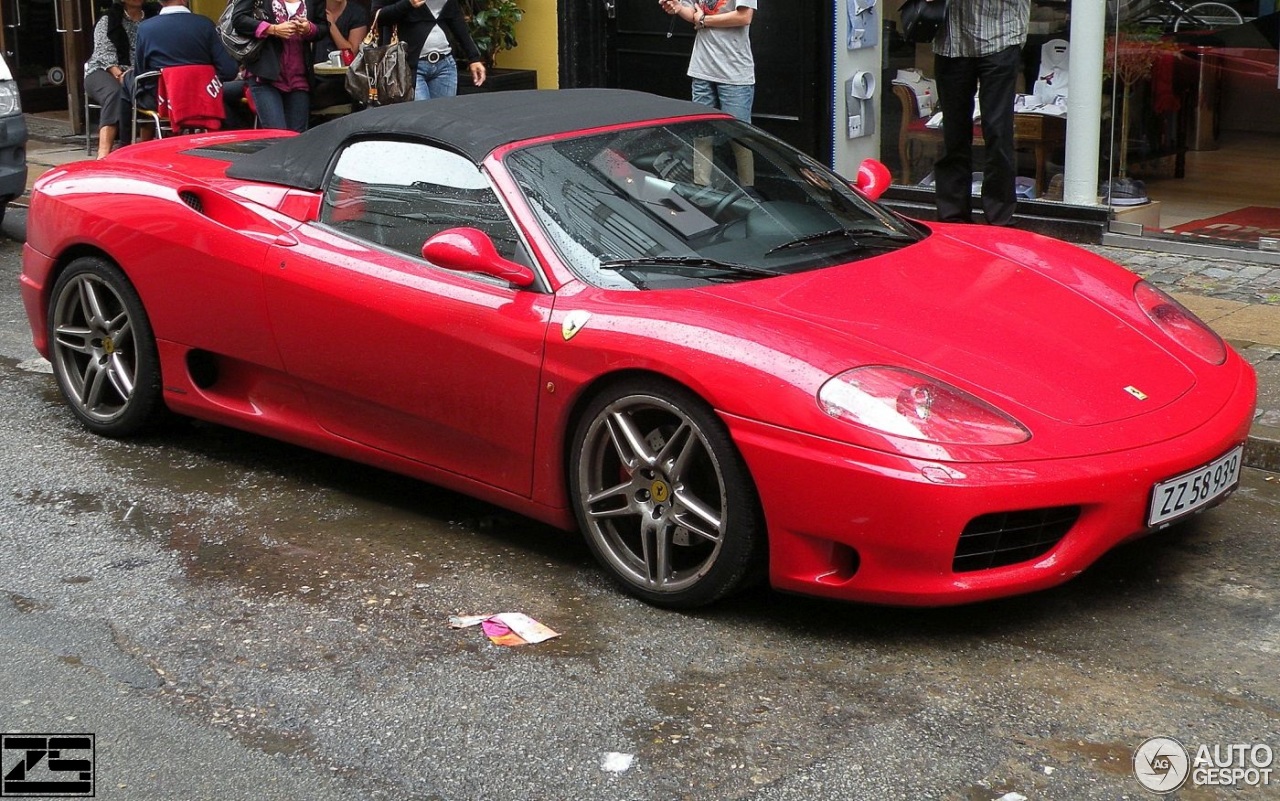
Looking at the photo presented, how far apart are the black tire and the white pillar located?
5.85 m

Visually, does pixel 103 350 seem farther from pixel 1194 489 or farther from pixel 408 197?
pixel 1194 489

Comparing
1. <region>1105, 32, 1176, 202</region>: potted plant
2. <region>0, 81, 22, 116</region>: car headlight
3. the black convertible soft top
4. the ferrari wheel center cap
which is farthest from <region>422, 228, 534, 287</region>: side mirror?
<region>0, 81, 22, 116</region>: car headlight

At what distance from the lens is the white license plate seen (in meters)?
4.18

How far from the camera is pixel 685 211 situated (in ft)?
16.2

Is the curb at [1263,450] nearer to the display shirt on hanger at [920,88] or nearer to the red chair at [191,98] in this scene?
the display shirt on hanger at [920,88]

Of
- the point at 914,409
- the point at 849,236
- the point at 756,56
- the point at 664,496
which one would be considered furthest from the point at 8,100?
the point at 914,409

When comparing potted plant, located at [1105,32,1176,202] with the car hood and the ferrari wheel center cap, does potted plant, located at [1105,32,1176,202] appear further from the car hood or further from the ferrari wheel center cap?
the ferrari wheel center cap

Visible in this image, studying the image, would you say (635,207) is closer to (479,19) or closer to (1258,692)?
(1258,692)

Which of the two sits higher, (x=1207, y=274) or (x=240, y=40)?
(x=240, y=40)

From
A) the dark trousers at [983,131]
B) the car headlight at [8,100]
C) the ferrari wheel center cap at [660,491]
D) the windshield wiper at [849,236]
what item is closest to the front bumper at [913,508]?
the ferrari wheel center cap at [660,491]

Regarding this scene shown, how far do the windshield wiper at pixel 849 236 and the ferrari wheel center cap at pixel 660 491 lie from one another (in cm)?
90

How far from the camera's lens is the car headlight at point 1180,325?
15.8 ft

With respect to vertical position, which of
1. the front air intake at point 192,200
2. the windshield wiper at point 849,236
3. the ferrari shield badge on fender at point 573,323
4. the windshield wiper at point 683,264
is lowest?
the ferrari shield badge on fender at point 573,323

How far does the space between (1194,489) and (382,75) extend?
23.1 ft
